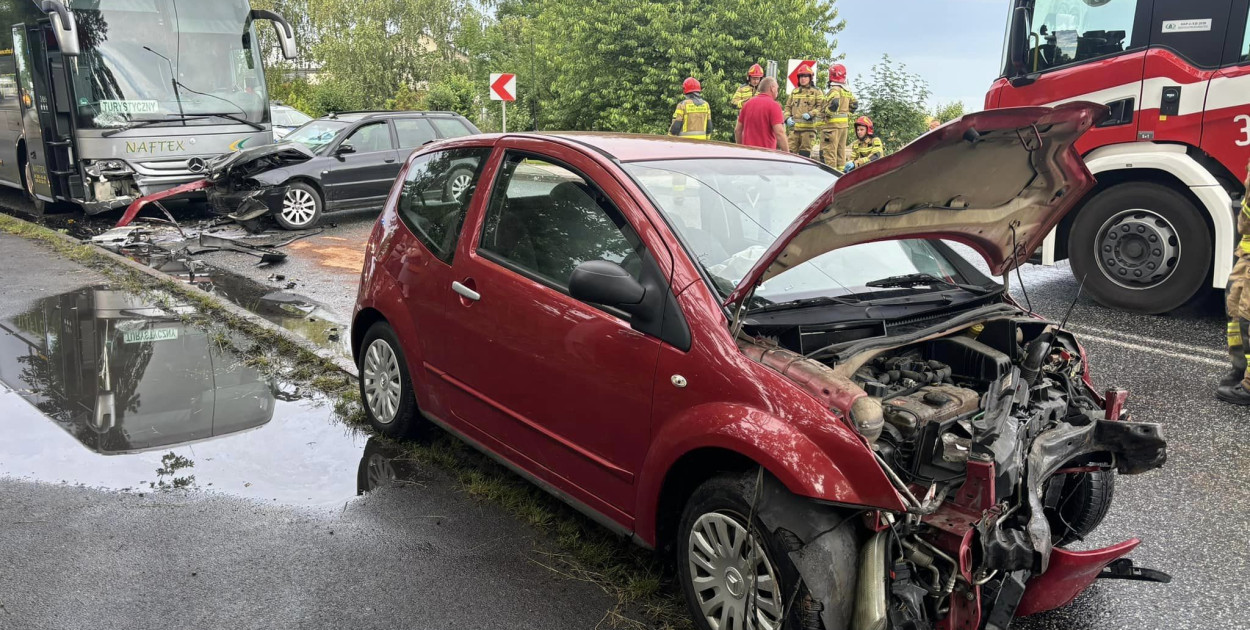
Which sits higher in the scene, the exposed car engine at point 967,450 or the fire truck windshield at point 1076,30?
the fire truck windshield at point 1076,30

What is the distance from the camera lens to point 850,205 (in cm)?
275

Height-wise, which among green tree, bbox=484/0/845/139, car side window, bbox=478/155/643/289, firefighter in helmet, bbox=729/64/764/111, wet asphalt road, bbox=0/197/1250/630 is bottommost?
wet asphalt road, bbox=0/197/1250/630

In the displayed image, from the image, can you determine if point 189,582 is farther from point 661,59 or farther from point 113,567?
point 661,59

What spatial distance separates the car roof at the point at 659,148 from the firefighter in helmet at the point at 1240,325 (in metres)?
3.17

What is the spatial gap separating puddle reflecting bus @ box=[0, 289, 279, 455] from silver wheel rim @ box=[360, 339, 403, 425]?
0.80 metres

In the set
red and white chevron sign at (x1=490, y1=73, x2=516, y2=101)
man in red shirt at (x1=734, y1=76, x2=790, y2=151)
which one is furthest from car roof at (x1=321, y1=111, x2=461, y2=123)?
man in red shirt at (x1=734, y1=76, x2=790, y2=151)

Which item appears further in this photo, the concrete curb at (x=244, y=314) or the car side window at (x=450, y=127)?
the car side window at (x=450, y=127)

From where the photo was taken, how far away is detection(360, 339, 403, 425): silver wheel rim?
4.72 meters

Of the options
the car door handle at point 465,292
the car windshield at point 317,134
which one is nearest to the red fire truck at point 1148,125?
the car door handle at point 465,292

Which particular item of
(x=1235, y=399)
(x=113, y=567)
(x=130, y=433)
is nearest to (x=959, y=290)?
(x=1235, y=399)

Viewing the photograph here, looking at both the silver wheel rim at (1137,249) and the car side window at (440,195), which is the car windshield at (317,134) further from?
the silver wheel rim at (1137,249)

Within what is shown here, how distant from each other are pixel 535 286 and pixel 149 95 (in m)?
11.0

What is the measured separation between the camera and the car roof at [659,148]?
12.4 feet

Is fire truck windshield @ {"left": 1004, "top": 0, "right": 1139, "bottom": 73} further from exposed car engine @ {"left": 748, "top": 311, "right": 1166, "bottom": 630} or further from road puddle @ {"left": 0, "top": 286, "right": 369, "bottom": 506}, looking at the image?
road puddle @ {"left": 0, "top": 286, "right": 369, "bottom": 506}
